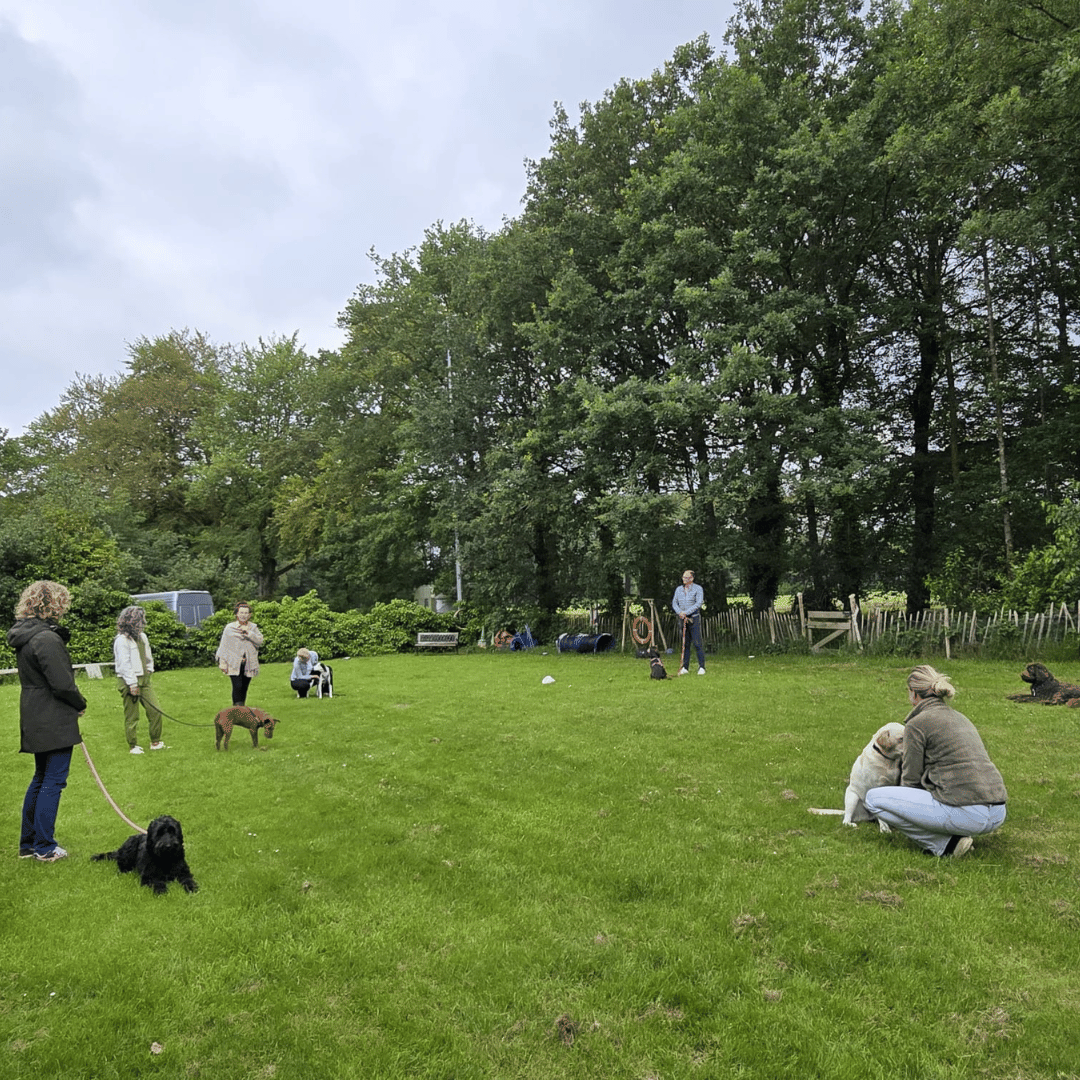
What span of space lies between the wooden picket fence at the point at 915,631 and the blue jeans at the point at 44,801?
1472cm

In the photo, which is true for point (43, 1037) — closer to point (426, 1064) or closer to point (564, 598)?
point (426, 1064)

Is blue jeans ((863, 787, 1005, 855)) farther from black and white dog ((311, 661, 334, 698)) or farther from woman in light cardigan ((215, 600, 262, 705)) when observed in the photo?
black and white dog ((311, 661, 334, 698))

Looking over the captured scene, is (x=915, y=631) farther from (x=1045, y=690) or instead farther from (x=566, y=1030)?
(x=566, y=1030)

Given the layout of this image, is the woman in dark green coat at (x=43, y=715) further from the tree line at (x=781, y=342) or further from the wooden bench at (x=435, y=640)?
the wooden bench at (x=435, y=640)

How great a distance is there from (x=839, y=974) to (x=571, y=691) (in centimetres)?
934

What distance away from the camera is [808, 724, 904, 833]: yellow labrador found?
5.07 meters

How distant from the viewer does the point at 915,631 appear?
14438 millimetres

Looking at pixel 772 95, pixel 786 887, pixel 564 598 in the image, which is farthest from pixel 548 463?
pixel 786 887

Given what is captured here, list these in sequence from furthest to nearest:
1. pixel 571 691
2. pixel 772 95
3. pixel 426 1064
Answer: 1. pixel 772 95
2. pixel 571 691
3. pixel 426 1064

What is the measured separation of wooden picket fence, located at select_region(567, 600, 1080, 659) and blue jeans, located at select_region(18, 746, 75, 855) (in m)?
14.7

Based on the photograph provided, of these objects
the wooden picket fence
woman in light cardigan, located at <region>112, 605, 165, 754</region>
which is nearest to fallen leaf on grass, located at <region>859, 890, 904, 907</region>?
woman in light cardigan, located at <region>112, 605, 165, 754</region>

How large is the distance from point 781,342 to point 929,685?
13360 mm

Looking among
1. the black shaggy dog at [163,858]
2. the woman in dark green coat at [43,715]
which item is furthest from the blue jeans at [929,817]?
the woman in dark green coat at [43,715]

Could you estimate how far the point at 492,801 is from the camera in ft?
Answer: 20.2
